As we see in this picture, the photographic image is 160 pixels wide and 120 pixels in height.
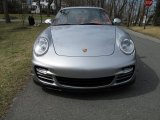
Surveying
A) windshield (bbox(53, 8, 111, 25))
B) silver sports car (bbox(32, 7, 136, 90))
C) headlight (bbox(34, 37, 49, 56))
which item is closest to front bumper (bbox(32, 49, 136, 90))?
silver sports car (bbox(32, 7, 136, 90))

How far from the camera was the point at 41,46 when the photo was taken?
4910mm

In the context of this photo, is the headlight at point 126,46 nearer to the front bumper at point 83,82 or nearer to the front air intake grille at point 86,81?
the front bumper at point 83,82

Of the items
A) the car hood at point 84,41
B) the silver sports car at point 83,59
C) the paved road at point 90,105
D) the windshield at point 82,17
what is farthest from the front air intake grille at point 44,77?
the windshield at point 82,17

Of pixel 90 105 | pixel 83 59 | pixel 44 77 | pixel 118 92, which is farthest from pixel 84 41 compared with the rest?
pixel 90 105

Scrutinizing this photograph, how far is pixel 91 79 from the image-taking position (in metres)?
4.47

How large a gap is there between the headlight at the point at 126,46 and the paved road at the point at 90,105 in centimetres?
67

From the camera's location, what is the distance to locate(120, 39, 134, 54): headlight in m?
4.83

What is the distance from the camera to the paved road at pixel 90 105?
13.0ft

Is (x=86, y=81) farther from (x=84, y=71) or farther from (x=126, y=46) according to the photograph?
(x=126, y=46)

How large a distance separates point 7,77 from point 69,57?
1.88m

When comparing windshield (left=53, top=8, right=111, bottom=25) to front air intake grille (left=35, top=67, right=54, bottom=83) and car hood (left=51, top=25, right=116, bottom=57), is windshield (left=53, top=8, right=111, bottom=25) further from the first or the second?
front air intake grille (left=35, top=67, right=54, bottom=83)

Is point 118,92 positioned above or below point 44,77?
below

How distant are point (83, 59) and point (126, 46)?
2.79 feet

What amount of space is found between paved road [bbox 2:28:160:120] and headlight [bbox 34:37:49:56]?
0.68 m
